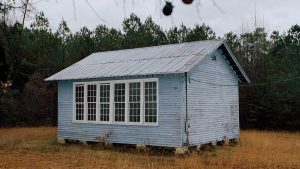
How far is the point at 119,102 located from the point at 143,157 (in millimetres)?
3155

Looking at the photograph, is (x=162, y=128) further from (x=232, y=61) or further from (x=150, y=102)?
(x=232, y=61)

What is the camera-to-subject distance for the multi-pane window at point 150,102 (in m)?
16.8

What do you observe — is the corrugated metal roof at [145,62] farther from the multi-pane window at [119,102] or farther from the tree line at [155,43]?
the tree line at [155,43]

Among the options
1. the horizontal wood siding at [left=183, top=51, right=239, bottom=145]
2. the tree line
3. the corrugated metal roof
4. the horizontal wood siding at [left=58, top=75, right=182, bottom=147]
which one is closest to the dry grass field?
the horizontal wood siding at [left=58, top=75, right=182, bottom=147]

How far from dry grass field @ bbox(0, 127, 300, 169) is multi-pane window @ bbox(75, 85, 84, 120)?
4.51 feet

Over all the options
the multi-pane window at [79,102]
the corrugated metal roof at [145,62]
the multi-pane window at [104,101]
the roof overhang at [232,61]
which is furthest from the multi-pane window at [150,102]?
the roof overhang at [232,61]

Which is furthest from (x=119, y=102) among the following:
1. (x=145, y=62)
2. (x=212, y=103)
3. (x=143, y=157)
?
(x=212, y=103)

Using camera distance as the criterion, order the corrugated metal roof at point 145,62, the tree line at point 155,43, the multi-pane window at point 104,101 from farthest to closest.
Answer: the tree line at point 155,43, the multi-pane window at point 104,101, the corrugated metal roof at point 145,62

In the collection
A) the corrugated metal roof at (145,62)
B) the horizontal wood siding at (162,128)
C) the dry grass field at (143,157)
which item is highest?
the corrugated metal roof at (145,62)

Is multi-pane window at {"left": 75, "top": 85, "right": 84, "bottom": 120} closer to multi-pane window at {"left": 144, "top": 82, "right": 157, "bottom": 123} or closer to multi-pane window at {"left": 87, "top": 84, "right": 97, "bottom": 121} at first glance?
multi-pane window at {"left": 87, "top": 84, "right": 97, "bottom": 121}

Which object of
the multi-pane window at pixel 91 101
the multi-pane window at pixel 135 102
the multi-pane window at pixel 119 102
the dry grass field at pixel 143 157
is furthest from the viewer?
the multi-pane window at pixel 91 101

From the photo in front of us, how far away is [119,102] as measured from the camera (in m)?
18.0

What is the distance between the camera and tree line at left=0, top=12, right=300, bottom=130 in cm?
2778

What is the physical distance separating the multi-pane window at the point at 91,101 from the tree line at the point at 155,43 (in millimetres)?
3202
